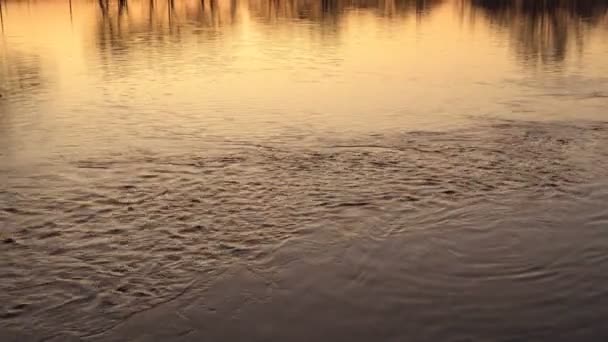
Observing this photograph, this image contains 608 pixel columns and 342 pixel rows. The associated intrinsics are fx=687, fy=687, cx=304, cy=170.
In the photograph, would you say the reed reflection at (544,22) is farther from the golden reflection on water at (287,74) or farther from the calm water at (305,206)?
the calm water at (305,206)

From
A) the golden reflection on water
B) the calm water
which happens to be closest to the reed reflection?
the golden reflection on water

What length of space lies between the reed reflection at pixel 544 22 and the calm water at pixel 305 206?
18.9ft

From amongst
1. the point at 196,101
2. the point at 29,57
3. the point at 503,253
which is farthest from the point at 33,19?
the point at 503,253

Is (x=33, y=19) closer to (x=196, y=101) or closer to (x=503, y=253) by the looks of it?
(x=196, y=101)

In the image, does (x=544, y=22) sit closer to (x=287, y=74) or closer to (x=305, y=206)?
(x=287, y=74)

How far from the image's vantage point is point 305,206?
26.3 ft

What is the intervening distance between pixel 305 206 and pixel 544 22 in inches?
1363

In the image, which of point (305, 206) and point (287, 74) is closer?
point (305, 206)

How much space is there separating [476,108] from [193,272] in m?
9.52

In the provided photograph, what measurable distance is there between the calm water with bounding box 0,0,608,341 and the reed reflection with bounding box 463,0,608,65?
18.9 ft

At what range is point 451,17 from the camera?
147 ft

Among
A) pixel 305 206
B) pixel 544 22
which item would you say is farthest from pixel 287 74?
pixel 544 22

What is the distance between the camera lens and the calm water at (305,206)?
549 centimetres

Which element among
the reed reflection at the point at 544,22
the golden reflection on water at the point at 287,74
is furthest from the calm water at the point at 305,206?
the reed reflection at the point at 544,22
